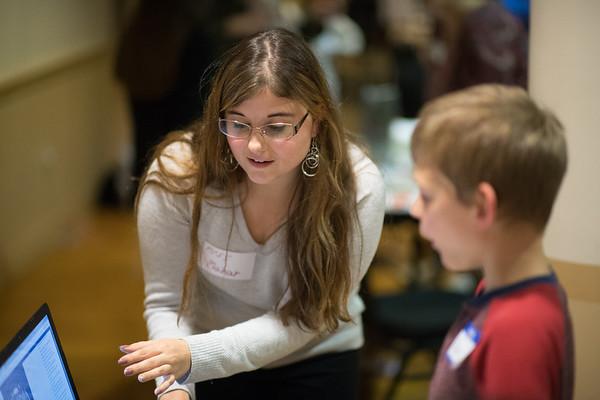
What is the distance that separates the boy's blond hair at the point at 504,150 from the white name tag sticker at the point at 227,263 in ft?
2.43

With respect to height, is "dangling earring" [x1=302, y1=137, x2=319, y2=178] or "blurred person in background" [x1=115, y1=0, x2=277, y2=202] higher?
"blurred person in background" [x1=115, y1=0, x2=277, y2=202]

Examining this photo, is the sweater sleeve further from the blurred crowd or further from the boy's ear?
the blurred crowd

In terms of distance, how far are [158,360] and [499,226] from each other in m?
0.71

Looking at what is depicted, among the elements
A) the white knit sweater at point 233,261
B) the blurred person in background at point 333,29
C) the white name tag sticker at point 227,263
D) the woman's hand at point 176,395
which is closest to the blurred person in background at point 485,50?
the white knit sweater at point 233,261

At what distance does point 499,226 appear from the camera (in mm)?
1169

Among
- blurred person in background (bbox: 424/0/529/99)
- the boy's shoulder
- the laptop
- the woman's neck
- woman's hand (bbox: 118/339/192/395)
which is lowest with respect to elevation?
woman's hand (bbox: 118/339/192/395)

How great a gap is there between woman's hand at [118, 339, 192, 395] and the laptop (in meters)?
0.11

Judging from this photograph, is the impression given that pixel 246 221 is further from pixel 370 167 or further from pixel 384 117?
pixel 384 117

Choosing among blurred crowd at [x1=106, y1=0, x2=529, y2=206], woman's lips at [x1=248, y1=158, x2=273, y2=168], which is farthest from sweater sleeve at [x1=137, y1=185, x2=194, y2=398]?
blurred crowd at [x1=106, y1=0, x2=529, y2=206]

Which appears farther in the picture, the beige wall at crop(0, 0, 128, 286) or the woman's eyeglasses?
the beige wall at crop(0, 0, 128, 286)

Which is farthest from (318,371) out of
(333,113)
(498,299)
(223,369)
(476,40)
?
(476,40)

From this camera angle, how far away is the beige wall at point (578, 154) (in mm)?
1882

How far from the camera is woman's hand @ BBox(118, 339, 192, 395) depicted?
1529 millimetres

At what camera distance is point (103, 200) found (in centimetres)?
592
